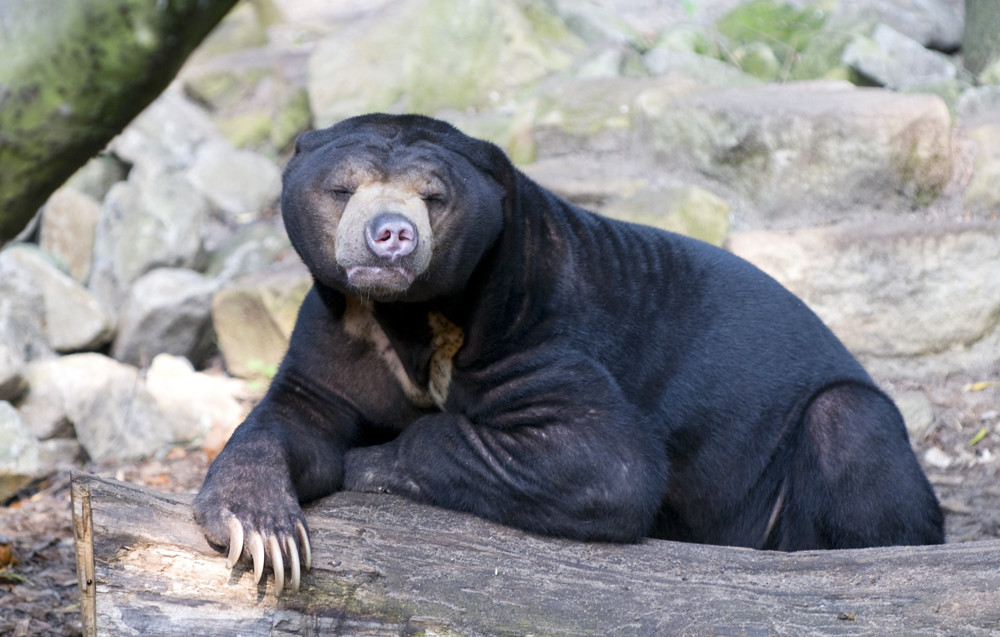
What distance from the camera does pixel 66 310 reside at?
8141mm

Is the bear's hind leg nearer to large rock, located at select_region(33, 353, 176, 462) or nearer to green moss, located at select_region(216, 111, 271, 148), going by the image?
large rock, located at select_region(33, 353, 176, 462)

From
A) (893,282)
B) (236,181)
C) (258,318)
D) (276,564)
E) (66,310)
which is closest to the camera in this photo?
(276,564)

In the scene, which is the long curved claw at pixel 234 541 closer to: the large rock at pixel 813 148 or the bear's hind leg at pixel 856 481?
the bear's hind leg at pixel 856 481

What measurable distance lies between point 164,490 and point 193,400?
1.35 metres

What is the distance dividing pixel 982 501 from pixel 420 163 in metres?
3.51

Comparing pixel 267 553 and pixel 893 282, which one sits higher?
pixel 267 553

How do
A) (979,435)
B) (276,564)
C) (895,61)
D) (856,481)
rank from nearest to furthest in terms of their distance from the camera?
(276,564), (856,481), (979,435), (895,61)

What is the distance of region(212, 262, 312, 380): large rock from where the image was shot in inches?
285

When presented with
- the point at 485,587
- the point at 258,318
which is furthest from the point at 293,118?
the point at 485,587

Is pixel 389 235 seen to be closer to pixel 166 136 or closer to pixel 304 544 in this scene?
pixel 304 544

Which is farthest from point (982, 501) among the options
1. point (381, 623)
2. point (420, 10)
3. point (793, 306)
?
point (420, 10)

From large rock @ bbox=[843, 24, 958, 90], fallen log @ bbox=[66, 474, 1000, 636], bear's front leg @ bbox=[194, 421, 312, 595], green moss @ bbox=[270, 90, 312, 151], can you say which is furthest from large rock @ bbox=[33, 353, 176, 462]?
large rock @ bbox=[843, 24, 958, 90]

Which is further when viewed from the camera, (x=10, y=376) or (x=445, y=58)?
(x=445, y=58)

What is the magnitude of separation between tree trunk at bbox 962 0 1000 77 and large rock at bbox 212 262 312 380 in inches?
217
